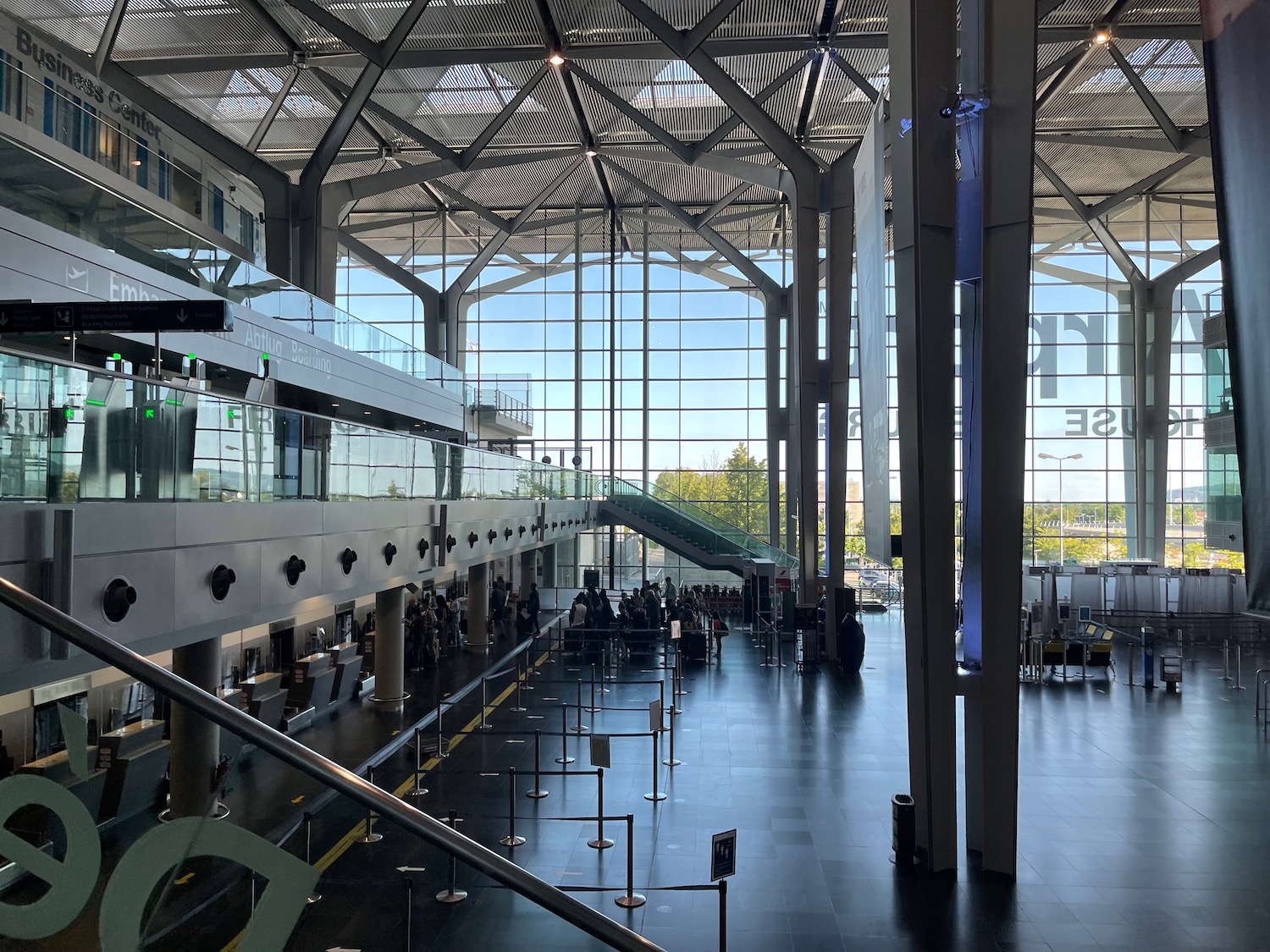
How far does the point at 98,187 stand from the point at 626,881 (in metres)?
10.9

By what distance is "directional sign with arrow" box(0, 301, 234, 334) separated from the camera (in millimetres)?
7738

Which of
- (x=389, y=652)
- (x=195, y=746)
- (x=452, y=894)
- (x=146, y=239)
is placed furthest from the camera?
(x=389, y=652)

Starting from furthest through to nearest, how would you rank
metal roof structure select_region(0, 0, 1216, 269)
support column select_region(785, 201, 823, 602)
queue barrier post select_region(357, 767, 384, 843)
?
support column select_region(785, 201, 823, 602) < metal roof structure select_region(0, 0, 1216, 269) < queue barrier post select_region(357, 767, 384, 843)

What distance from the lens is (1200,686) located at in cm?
2036

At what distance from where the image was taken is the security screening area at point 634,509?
6832mm

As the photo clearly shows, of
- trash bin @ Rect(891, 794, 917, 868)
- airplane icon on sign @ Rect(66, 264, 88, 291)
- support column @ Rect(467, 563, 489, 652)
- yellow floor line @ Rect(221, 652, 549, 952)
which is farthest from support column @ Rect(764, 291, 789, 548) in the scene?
airplane icon on sign @ Rect(66, 264, 88, 291)

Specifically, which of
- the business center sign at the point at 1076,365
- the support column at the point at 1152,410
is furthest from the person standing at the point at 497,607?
the support column at the point at 1152,410

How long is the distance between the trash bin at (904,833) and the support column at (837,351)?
12778 millimetres

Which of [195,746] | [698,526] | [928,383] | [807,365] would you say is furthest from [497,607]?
[928,383]

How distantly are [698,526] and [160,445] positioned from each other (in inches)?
950

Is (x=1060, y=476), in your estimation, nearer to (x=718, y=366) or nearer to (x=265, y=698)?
(x=718, y=366)

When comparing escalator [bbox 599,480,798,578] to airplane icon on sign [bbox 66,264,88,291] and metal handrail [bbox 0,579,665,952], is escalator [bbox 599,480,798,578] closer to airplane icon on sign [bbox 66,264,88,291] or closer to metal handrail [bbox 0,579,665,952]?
airplane icon on sign [bbox 66,264,88,291]

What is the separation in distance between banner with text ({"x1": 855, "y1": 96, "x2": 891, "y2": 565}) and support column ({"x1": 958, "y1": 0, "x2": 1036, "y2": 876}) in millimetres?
1383

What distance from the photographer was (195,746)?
10602 millimetres
